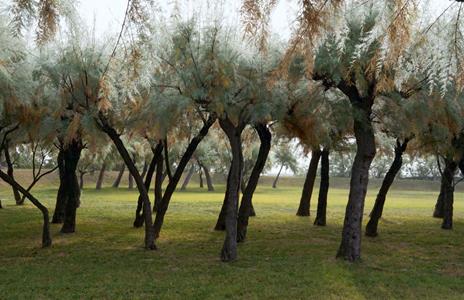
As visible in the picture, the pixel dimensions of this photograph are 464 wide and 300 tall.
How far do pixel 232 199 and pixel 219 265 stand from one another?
5.10ft

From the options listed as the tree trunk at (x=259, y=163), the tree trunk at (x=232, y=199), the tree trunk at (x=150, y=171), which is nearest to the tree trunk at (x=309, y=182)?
the tree trunk at (x=150, y=171)

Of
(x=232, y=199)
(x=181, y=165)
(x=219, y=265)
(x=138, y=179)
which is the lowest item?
(x=219, y=265)

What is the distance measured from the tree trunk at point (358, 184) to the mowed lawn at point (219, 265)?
1.39 feet

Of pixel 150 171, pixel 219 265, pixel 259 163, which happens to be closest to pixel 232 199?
pixel 219 265

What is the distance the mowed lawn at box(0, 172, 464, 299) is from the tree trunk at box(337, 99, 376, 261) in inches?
16.6

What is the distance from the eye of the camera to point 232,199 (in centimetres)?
1195

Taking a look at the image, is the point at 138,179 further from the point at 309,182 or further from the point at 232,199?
the point at 309,182

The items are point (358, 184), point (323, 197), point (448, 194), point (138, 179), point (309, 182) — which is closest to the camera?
point (358, 184)

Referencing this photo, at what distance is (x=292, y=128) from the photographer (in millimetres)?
14250

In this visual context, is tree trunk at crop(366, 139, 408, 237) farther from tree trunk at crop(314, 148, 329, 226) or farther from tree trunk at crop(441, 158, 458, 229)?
tree trunk at crop(441, 158, 458, 229)

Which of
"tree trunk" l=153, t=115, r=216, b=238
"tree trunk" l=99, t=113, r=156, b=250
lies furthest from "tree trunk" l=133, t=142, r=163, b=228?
"tree trunk" l=99, t=113, r=156, b=250

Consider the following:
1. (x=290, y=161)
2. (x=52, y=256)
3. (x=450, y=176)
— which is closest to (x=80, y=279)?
(x=52, y=256)

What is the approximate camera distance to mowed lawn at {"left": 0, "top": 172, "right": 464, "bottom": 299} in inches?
356

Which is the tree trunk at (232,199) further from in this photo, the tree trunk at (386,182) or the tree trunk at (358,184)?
the tree trunk at (386,182)
